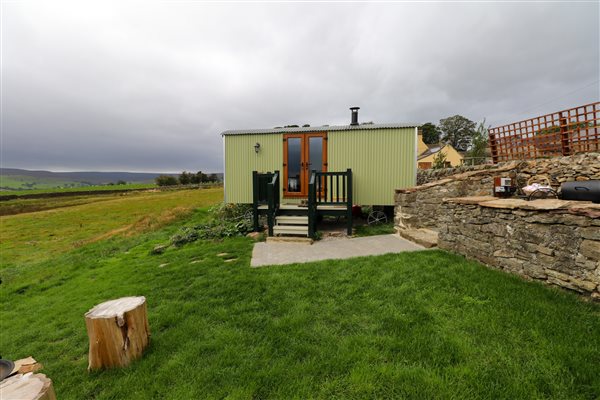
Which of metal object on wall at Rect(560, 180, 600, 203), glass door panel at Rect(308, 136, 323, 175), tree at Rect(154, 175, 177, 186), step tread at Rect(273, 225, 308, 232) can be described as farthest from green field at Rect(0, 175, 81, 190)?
metal object on wall at Rect(560, 180, 600, 203)

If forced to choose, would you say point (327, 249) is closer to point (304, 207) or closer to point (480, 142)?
point (304, 207)

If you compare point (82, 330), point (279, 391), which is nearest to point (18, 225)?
point (82, 330)

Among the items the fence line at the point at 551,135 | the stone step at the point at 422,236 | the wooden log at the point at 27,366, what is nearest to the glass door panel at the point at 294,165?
the stone step at the point at 422,236

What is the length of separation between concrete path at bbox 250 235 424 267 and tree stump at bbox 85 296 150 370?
239 centimetres

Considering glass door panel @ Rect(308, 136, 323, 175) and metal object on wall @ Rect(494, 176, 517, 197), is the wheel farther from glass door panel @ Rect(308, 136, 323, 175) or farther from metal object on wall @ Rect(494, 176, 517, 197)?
metal object on wall @ Rect(494, 176, 517, 197)

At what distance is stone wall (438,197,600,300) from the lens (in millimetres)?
2531

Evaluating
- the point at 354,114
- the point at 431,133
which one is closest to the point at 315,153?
the point at 354,114

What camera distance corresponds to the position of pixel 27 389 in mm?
1321

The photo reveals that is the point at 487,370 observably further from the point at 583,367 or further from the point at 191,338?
the point at 191,338

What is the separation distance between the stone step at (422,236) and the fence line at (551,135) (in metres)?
4.18

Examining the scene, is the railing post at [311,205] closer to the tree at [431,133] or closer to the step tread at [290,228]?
the step tread at [290,228]

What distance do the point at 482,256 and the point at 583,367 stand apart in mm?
2090

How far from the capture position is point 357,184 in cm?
765

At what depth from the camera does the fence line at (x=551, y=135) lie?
18.9 ft
